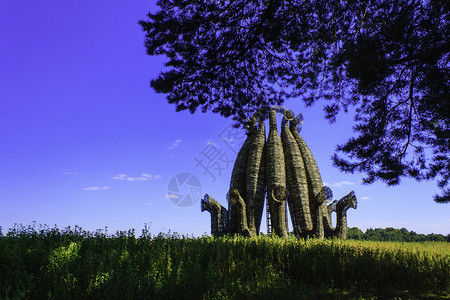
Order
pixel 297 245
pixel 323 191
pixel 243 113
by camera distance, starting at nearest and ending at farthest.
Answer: pixel 297 245
pixel 243 113
pixel 323 191

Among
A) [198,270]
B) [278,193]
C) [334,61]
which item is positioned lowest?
[198,270]

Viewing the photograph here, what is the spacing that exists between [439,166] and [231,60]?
8.04 meters

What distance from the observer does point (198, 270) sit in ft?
17.6

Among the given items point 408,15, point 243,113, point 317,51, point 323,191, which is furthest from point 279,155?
point 408,15

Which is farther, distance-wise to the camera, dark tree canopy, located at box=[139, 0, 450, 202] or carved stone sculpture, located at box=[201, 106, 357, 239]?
carved stone sculpture, located at box=[201, 106, 357, 239]

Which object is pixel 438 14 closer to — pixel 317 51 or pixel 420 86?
pixel 420 86

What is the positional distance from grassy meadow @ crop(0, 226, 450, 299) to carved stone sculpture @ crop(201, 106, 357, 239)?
15.2ft

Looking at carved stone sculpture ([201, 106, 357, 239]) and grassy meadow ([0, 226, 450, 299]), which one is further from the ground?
carved stone sculpture ([201, 106, 357, 239])

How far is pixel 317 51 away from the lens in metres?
9.00

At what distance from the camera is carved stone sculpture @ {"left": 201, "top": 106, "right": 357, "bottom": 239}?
13.4 meters

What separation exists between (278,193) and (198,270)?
8410 mm

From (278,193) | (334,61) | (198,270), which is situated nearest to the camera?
(198,270)

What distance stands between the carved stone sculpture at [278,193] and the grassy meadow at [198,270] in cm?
464

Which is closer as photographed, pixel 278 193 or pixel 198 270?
pixel 198 270
